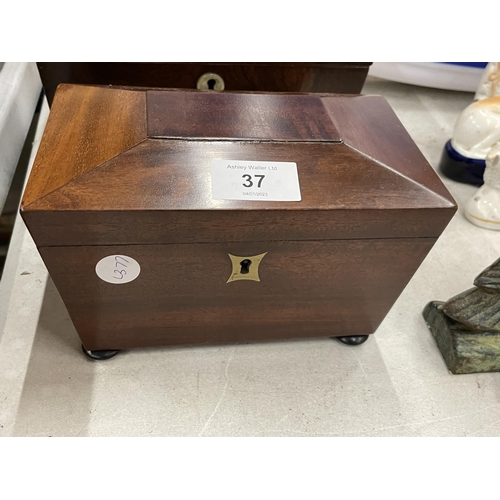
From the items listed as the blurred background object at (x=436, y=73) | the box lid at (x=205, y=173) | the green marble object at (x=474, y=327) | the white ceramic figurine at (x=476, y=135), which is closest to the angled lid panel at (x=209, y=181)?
the box lid at (x=205, y=173)

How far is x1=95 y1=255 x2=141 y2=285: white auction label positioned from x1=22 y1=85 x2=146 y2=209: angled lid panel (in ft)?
0.44

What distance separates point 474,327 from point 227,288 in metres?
0.50

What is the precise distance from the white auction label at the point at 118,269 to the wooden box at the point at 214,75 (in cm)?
52

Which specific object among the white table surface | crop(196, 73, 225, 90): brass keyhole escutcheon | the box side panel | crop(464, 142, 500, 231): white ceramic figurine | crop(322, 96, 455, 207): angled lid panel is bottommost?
the white table surface

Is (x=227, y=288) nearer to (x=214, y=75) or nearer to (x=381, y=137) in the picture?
(x=381, y=137)

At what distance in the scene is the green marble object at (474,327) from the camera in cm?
86

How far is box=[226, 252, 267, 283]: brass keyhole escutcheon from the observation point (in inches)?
27.5

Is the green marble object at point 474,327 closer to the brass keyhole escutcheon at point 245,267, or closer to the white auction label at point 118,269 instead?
the brass keyhole escutcheon at point 245,267

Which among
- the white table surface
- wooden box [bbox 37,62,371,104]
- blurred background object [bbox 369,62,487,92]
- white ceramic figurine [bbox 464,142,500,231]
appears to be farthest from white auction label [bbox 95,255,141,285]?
blurred background object [bbox 369,62,487,92]

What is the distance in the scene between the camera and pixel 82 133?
2.25ft

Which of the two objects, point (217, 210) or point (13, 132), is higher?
point (217, 210)

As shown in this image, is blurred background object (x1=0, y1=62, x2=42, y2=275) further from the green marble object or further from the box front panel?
the green marble object

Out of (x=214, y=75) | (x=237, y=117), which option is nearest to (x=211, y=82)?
(x=214, y=75)

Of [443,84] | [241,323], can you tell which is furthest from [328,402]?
[443,84]
